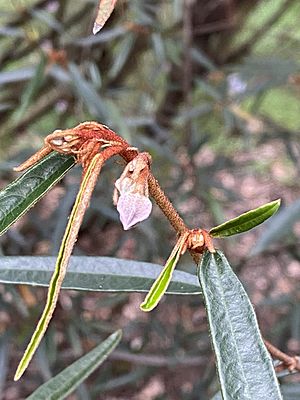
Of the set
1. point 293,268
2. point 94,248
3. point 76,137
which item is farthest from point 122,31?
point 293,268

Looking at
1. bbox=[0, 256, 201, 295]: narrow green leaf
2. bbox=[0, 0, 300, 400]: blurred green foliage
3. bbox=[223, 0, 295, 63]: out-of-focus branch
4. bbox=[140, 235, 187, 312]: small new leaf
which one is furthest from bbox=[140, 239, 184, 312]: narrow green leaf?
bbox=[223, 0, 295, 63]: out-of-focus branch

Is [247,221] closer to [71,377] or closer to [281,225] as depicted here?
[71,377]

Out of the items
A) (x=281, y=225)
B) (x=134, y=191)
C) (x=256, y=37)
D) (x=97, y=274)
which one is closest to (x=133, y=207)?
(x=134, y=191)

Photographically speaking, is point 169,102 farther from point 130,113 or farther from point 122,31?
point 122,31

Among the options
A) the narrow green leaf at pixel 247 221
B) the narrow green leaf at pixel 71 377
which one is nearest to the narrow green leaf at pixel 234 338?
the narrow green leaf at pixel 247 221

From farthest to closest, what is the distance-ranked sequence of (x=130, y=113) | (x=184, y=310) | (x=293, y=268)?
(x=293, y=268), (x=130, y=113), (x=184, y=310)

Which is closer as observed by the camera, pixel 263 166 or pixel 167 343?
pixel 167 343
